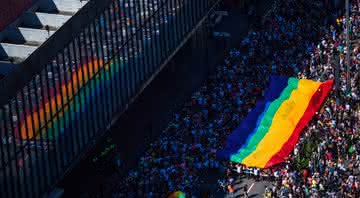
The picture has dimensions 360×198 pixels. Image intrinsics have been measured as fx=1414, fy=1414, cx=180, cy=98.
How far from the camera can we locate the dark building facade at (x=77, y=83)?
93.2 meters

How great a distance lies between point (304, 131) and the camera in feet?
341

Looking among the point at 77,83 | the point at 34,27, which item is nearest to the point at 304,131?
the point at 77,83

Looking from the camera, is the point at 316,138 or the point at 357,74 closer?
the point at 316,138

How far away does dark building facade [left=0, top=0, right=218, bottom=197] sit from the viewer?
9319cm

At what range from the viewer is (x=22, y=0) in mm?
108875

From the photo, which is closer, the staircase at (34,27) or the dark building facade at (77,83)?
the dark building facade at (77,83)

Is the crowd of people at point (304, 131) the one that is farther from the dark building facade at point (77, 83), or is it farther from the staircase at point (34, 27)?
the staircase at point (34, 27)

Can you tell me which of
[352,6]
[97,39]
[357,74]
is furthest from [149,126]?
[352,6]

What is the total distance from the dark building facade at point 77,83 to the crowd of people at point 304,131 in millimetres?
4494

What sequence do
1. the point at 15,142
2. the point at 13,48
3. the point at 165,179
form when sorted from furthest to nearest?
the point at 13,48 < the point at 165,179 < the point at 15,142

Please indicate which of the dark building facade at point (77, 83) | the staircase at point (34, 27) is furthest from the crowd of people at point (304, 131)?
the staircase at point (34, 27)

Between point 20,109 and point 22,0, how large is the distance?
14.4 m

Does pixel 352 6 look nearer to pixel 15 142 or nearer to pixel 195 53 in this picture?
pixel 195 53

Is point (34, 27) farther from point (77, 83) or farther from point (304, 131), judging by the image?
point (304, 131)
